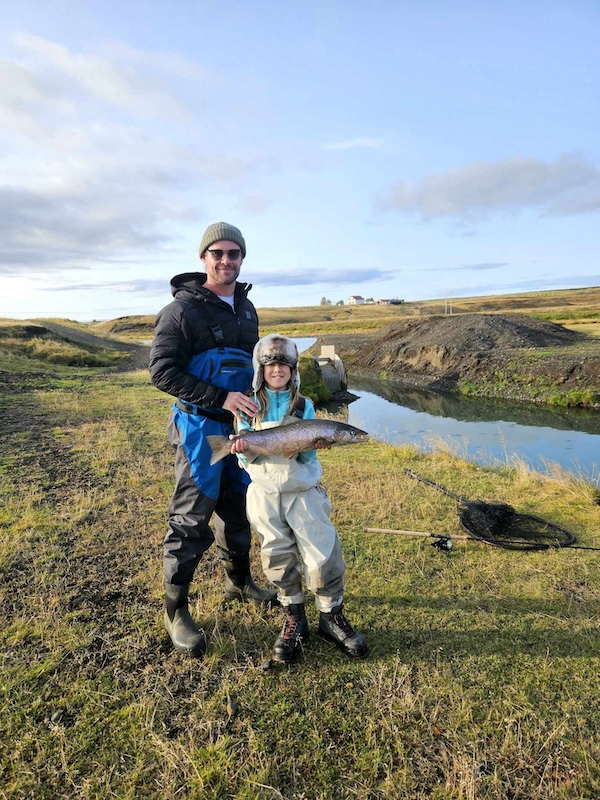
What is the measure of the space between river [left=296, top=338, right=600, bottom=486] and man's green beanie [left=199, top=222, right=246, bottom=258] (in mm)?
8349

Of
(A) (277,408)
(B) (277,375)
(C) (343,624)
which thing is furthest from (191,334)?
(C) (343,624)

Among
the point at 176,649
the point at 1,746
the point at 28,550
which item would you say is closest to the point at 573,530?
the point at 176,649

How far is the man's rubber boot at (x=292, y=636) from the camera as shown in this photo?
3.61 meters

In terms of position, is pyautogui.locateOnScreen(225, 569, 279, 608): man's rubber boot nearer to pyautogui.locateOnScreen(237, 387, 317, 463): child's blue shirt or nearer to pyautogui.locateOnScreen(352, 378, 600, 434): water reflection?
pyautogui.locateOnScreen(237, 387, 317, 463): child's blue shirt

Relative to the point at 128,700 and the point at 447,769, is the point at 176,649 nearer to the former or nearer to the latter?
the point at 128,700

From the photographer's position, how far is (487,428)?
672 inches

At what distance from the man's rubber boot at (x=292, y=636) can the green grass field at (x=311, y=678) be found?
4.4 inches

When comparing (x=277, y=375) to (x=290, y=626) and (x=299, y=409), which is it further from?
(x=290, y=626)

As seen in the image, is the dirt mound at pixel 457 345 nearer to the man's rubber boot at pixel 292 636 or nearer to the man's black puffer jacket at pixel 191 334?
the man's black puffer jacket at pixel 191 334

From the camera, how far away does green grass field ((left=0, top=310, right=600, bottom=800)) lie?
8.85ft

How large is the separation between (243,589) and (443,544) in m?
2.45

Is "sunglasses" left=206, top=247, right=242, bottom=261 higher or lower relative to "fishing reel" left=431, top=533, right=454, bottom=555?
higher

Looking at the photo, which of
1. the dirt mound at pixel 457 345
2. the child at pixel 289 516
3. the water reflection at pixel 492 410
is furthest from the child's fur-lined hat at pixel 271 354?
the dirt mound at pixel 457 345

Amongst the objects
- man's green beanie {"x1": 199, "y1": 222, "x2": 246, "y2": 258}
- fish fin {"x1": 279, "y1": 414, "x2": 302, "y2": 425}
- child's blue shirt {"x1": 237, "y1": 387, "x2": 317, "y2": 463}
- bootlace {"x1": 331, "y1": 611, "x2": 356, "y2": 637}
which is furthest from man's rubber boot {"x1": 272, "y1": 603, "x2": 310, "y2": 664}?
man's green beanie {"x1": 199, "y1": 222, "x2": 246, "y2": 258}
